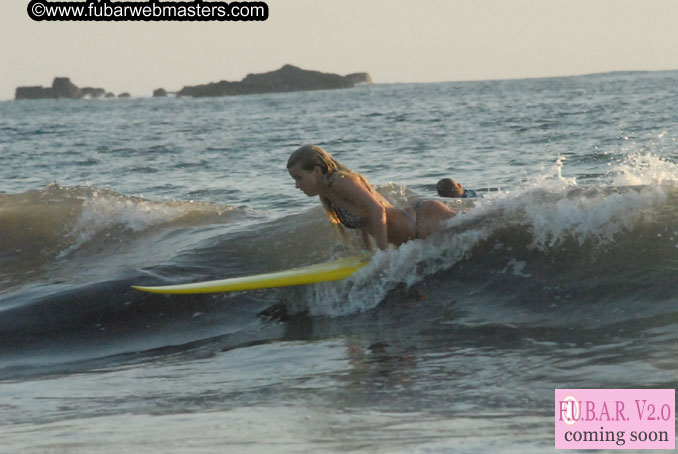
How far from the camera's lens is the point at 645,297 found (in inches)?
246

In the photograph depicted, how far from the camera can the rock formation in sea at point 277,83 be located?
9625 cm

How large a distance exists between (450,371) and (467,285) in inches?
84.4

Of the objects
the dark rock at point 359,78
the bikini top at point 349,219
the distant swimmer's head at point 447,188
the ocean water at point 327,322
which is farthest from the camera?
the dark rock at point 359,78

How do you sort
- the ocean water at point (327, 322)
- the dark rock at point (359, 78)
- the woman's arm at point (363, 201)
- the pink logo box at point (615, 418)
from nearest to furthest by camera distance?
the pink logo box at point (615, 418) < the ocean water at point (327, 322) < the woman's arm at point (363, 201) < the dark rock at point (359, 78)

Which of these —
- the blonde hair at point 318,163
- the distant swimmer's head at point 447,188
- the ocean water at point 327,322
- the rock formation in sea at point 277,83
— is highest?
the rock formation in sea at point 277,83

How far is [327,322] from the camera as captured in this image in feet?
22.5

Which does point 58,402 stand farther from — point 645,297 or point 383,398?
point 645,297

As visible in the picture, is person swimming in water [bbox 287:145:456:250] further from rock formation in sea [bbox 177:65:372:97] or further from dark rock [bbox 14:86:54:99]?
dark rock [bbox 14:86:54:99]

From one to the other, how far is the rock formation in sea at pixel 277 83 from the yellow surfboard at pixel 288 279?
8996cm

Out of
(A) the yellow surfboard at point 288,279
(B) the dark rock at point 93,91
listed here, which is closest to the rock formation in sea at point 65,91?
(B) the dark rock at point 93,91

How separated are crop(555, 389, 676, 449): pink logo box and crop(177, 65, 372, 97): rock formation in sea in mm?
93171

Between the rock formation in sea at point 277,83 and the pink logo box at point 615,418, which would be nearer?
the pink logo box at point 615,418

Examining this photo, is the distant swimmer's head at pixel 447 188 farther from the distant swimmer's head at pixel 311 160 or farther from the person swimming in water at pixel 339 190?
the distant swimmer's head at pixel 311 160

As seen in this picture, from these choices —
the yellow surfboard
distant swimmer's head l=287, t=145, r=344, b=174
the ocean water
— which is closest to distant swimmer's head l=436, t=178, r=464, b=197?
the ocean water
